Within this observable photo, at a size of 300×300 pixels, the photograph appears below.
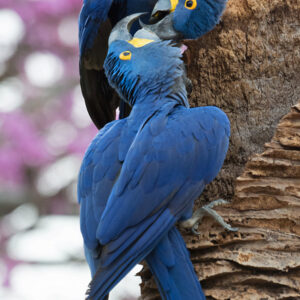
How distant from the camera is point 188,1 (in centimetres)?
214

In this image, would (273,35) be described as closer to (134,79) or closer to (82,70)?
(134,79)

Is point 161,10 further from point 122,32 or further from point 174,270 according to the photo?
point 174,270

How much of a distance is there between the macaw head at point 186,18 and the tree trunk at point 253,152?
59 mm

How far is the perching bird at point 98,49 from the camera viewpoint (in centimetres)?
239

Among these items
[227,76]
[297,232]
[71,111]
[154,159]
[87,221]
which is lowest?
[297,232]

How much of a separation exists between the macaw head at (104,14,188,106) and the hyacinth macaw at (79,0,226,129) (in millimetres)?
171

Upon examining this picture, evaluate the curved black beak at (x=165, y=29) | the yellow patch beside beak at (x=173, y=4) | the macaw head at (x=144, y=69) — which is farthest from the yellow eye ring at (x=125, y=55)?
the yellow patch beside beak at (x=173, y=4)

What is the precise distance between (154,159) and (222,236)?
1.16 ft

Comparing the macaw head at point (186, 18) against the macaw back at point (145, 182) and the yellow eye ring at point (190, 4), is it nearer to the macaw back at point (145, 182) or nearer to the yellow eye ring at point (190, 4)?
the yellow eye ring at point (190, 4)

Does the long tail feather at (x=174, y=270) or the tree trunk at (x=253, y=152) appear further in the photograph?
the tree trunk at (x=253, y=152)

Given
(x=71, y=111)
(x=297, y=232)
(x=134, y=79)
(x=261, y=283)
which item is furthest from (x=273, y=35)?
(x=71, y=111)

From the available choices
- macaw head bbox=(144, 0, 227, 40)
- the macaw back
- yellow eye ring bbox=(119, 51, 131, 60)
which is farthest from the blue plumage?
the macaw back

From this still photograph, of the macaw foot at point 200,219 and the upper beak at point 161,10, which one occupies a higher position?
the upper beak at point 161,10

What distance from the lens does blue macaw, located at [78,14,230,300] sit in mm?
1628
